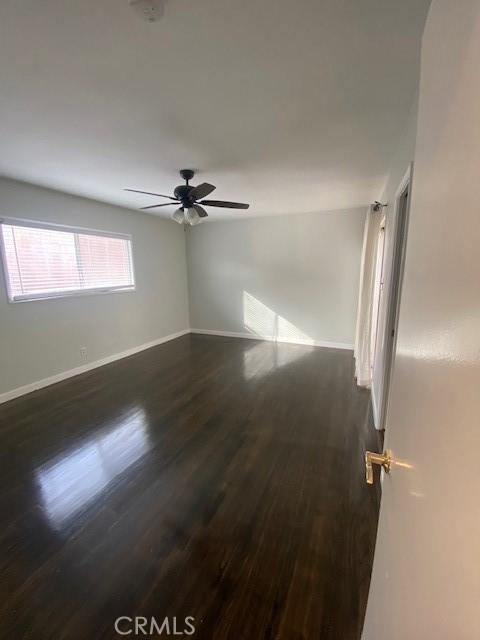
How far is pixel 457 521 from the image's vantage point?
360 mm

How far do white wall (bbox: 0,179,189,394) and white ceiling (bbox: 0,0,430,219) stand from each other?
0.79 metres

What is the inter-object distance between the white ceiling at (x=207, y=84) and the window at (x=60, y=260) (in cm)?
76

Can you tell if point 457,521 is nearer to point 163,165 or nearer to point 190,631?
point 190,631

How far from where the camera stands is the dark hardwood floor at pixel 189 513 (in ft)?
3.87

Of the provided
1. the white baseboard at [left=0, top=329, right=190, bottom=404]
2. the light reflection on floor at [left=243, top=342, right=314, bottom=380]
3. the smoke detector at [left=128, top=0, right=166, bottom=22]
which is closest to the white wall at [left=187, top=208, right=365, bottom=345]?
the light reflection on floor at [left=243, top=342, right=314, bottom=380]

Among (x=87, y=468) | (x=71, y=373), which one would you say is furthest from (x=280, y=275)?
(x=87, y=468)

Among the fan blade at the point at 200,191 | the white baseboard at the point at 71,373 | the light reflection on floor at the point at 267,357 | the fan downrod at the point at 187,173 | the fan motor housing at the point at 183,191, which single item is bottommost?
the light reflection on floor at the point at 267,357

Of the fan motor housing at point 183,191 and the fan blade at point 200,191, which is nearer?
the fan blade at point 200,191

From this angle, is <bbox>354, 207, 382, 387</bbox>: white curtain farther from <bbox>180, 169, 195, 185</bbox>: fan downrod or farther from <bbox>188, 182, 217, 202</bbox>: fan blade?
<bbox>180, 169, 195, 185</bbox>: fan downrod

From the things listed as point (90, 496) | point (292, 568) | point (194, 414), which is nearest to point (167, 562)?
point (292, 568)

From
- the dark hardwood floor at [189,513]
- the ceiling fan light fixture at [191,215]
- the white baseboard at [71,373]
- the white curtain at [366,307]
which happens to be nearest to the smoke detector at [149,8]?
the ceiling fan light fixture at [191,215]

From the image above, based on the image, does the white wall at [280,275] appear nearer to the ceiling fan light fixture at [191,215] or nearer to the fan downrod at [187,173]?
the ceiling fan light fixture at [191,215]

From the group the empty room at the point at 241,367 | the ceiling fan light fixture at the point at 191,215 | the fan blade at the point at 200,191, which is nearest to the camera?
the empty room at the point at 241,367

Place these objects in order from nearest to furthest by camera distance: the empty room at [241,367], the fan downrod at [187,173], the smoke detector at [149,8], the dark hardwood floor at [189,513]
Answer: the empty room at [241,367], the smoke detector at [149,8], the dark hardwood floor at [189,513], the fan downrod at [187,173]
